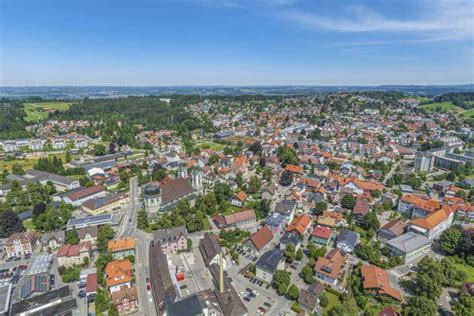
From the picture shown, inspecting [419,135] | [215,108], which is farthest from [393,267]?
[215,108]

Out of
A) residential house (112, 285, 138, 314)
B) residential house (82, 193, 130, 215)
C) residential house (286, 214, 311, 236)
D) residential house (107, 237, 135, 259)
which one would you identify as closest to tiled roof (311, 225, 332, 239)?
residential house (286, 214, 311, 236)

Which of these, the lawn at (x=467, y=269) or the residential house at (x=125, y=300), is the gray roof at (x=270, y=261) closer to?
the residential house at (x=125, y=300)

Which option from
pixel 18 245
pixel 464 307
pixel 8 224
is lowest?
pixel 18 245

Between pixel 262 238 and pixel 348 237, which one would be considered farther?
pixel 262 238

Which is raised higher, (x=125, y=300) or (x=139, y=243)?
(x=125, y=300)

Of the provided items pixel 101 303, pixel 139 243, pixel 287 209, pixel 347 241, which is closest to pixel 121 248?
pixel 139 243

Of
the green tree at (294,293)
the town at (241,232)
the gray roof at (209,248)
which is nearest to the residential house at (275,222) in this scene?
the town at (241,232)

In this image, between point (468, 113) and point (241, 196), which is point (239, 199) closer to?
point (241, 196)

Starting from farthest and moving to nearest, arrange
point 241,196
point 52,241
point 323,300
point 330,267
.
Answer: point 241,196, point 52,241, point 330,267, point 323,300
